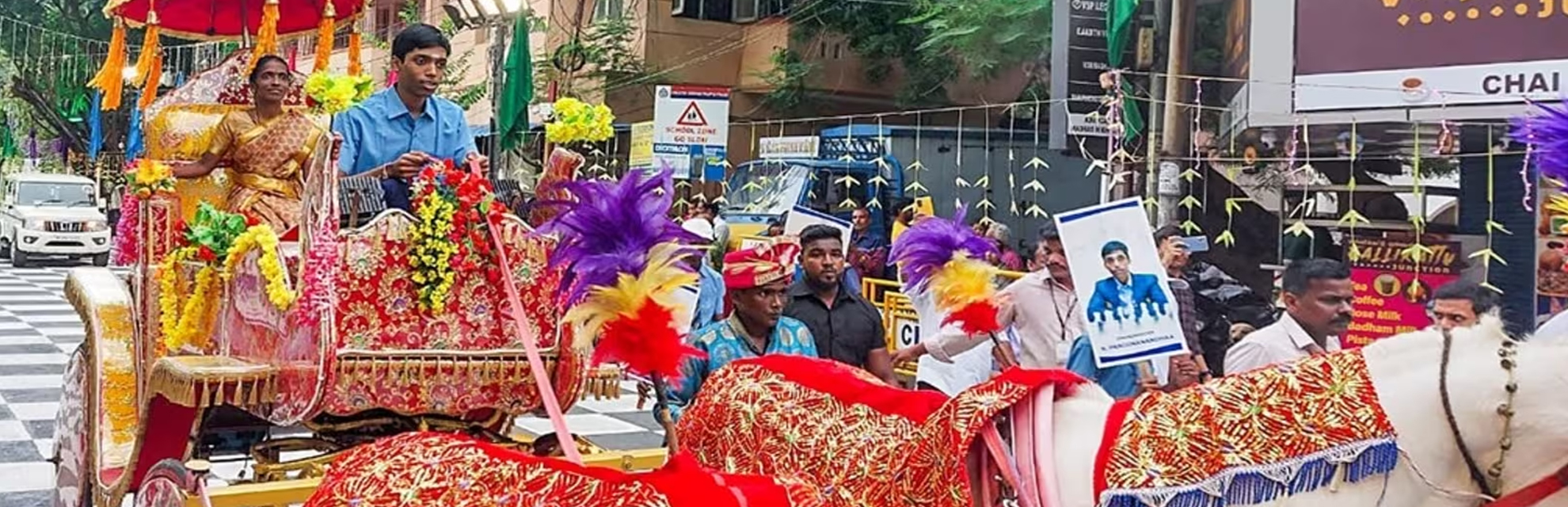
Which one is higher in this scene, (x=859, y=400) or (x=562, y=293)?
(x=562, y=293)

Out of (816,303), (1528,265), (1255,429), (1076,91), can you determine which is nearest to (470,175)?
(816,303)

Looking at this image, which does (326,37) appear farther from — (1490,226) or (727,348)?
(1490,226)

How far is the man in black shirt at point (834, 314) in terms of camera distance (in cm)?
475

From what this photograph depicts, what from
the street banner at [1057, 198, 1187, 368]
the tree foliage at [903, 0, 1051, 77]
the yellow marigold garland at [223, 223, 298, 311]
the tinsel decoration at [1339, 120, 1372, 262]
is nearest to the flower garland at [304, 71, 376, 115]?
the yellow marigold garland at [223, 223, 298, 311]

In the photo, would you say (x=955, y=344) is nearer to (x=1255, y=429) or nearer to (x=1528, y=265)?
(x=1255, y=429)

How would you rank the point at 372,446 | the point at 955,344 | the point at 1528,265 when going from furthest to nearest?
the point at 1528,265, the point at 955,344, the point at 372,446

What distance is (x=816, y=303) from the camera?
4828mm

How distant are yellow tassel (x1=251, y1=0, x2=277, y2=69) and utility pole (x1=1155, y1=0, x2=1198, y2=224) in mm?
5849

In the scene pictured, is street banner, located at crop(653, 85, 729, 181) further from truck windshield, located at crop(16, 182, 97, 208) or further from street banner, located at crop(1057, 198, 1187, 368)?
truck windshield, located at crop(16, 182, 97, 208)

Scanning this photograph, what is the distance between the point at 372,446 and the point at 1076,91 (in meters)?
10.6

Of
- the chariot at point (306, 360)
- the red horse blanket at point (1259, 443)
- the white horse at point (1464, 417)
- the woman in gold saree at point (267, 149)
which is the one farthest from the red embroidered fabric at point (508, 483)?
the woman in gold saree at point (267, 149)

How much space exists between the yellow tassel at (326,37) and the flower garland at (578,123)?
1702 mm

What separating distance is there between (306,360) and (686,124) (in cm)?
958

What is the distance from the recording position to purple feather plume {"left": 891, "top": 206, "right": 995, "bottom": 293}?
14.4ft
